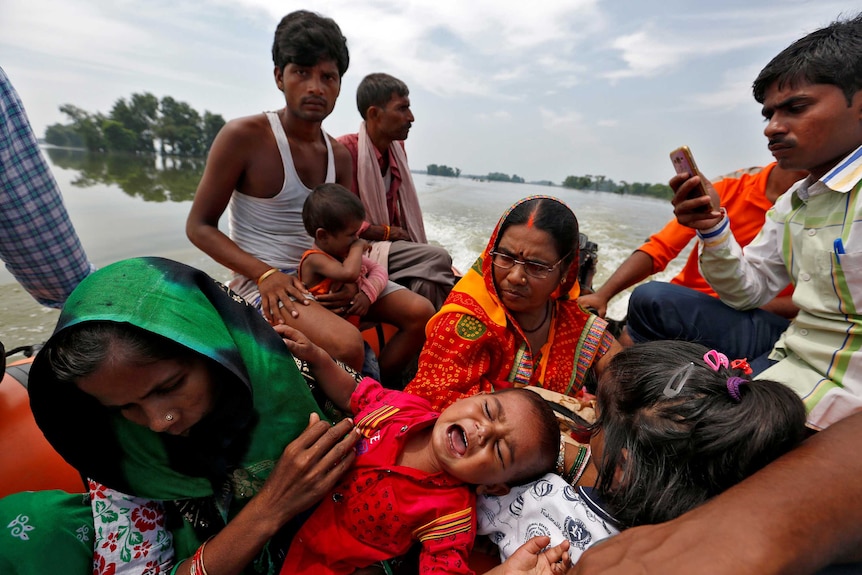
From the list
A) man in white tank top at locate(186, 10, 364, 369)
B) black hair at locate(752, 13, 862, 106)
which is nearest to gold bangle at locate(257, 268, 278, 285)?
man in white tank top at locate(186, 10, 364, 369)

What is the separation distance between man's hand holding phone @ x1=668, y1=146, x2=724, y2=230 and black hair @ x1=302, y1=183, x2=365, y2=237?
1.66m

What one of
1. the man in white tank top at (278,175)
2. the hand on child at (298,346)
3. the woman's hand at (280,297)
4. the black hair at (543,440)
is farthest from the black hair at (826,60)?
the woman's hand at (280,297)

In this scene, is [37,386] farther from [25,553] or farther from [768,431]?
[768,431]

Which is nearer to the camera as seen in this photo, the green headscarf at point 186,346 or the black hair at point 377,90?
the green headscarf at point 186,346

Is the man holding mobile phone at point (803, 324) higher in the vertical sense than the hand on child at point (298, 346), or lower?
higher

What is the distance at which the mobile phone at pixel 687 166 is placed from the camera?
5.99ft

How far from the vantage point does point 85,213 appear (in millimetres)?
9898

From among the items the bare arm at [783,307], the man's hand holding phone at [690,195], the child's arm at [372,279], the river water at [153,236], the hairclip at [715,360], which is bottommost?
the river water at [153,236]

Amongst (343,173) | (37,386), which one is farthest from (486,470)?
(343,173)

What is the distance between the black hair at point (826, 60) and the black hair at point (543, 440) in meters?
1.64

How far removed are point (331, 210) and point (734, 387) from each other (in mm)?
2042

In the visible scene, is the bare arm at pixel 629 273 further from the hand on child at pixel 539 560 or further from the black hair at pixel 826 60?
the hand on child at pixel 539 560

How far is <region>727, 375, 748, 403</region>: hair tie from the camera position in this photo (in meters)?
1.00

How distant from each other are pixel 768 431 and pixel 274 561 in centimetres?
151
